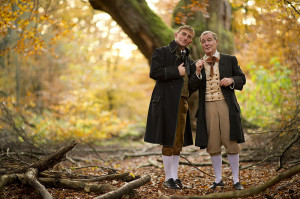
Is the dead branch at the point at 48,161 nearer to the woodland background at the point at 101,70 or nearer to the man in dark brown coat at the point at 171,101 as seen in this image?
the man in dark brown coat at the point at 171,101

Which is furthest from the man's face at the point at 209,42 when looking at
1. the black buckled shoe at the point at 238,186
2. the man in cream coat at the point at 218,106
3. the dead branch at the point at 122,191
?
the dead branch at the point at 122,191

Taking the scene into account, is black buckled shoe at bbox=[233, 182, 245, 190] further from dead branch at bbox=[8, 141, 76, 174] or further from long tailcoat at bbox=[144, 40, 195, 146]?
dead branch at bbox=[8, 141, 76, 174]

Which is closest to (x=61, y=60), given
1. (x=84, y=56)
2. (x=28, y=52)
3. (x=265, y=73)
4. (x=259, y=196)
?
(x=84, y=56)

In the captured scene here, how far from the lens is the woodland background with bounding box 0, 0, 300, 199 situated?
20.0 feet

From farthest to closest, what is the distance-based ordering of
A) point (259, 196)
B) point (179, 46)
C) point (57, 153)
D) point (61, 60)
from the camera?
1. point (61, 60)
2. point (179, 46)
3. point (57, 153)
4. point (259, 196)

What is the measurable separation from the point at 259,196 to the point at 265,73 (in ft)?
21.1

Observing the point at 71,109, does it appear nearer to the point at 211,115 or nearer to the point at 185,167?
the point at 185,167

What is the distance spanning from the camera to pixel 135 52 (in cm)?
1546

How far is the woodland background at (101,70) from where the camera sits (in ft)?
20.0

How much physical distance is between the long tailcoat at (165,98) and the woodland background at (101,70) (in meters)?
2.35

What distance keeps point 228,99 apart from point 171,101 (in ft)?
2.34

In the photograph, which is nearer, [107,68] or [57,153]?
[57,153]

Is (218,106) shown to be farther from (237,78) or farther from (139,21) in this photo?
(139,21)

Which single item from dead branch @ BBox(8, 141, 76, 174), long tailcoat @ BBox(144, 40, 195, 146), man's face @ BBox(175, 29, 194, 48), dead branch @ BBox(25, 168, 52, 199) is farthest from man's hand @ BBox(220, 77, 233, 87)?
dead branch @ BBox(25, 168, 52, 199)
